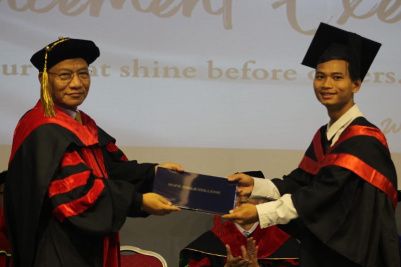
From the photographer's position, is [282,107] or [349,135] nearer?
[349,135]

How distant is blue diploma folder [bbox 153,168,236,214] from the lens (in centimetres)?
290

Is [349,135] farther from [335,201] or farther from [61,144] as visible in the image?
[61,144]

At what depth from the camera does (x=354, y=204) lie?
276 centimetres

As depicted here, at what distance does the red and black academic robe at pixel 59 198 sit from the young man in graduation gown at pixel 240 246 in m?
1.28

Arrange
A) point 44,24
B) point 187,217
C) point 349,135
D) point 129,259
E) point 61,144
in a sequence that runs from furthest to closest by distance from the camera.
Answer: point 187,217, point 44,24, point 129,259, point 349,135, point 61,144

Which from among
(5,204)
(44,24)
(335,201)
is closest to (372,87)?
(335,201)

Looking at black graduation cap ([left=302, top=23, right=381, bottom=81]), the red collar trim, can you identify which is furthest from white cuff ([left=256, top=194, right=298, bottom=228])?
the red collar trim

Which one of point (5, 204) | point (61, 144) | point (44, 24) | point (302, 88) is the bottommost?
point (5, 204)

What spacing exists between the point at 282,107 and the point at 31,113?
2.00 meters

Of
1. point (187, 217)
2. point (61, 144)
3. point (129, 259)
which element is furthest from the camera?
point (187, 217)

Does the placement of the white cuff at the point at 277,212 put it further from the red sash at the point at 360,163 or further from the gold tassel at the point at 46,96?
the gold tassel at the point at 46,96

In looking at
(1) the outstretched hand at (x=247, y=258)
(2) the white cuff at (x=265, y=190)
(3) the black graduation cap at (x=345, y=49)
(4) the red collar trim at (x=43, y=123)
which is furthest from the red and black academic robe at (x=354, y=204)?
(4) the red collar trim at (x=43, y=123)

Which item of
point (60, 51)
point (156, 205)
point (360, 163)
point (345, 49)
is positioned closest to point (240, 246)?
point (156, 205)

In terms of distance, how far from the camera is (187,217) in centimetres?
466
